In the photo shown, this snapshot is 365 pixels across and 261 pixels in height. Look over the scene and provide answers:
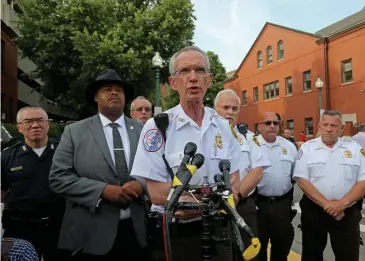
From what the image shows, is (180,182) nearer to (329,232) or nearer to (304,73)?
(329,232)

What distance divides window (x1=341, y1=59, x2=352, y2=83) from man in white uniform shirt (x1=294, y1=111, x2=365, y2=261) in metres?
22.2

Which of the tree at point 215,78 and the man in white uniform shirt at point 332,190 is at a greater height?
the tree at point 215,78

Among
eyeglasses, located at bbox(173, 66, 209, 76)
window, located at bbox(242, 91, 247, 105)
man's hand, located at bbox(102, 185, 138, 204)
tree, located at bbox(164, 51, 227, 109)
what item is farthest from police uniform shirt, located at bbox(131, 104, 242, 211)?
tree, located at bbox(164, 51, 227, 109)

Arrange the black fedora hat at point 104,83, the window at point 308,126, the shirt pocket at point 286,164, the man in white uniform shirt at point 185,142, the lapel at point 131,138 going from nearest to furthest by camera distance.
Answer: the man in white uniform shirt at point 185,142 < the lapel at point 131,138 < the black fedora hat at point 104,83 < the shirt pocket at point 286,164 < the window at point 308,126

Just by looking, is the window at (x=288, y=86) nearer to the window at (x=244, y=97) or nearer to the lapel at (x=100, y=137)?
the window at (x=244, y=97)

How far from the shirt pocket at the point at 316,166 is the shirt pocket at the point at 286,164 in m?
0.28

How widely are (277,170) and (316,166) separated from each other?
1.39 ft

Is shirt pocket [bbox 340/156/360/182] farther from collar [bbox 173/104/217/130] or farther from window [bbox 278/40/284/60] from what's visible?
window [bbox 278/40/284/60]

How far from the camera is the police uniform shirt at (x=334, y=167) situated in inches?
152

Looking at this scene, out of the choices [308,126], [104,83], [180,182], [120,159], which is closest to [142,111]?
[104,83]

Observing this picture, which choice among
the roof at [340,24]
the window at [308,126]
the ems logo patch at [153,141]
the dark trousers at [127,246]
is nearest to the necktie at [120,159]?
the dark trousers at [127,246]

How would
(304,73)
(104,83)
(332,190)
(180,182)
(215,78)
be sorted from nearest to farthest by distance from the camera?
(180,182) → (104,83) → (332,190) → (304,73) → (215,78)

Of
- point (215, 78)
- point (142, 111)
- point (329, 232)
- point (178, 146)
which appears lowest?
point (329, 232)

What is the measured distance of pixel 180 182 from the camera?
1.65 meters
